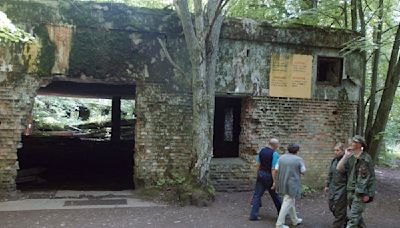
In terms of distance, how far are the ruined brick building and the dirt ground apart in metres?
1.52

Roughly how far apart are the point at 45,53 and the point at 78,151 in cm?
731

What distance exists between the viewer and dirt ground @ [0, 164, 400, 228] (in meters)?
7.06

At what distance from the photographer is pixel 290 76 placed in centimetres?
1050

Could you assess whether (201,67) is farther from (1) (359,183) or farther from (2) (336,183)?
(1) (359,183)

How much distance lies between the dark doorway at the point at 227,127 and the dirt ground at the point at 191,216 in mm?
2206

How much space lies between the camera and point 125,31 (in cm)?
934

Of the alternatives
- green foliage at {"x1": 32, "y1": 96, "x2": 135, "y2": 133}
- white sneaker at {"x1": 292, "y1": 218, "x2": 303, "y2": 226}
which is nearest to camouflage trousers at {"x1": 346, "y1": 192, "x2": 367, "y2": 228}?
white sneaker at {"x1": 292, "y1": 218, "x2": 303, "y2": 226}

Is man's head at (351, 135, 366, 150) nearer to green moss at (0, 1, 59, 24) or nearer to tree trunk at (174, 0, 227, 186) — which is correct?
tree trunk at (174, 0, 227, 186)

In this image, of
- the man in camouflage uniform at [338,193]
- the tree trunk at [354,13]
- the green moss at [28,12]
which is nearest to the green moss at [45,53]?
the green moss at [28,12]

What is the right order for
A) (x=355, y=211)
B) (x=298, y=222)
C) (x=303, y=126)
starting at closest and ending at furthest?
(x=355, y=211) → (x=298, y=222) → (x=303, y=126)

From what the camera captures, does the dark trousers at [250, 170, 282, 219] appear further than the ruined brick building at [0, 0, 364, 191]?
No

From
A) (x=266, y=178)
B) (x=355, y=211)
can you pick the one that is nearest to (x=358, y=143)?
(x=355, y=211)

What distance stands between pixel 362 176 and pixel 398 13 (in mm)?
9757

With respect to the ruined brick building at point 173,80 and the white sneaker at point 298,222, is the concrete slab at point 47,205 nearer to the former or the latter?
the ruined brick building at point 173,80
